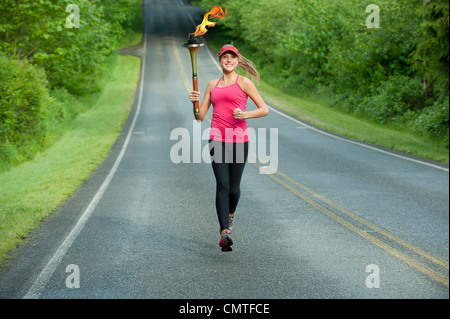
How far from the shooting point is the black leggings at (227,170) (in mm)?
3912

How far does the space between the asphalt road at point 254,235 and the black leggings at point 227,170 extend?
2.86ft

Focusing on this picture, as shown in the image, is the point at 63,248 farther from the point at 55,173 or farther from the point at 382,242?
the point at 55,173

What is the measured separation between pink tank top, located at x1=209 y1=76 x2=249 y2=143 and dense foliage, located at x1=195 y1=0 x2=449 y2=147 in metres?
16.2

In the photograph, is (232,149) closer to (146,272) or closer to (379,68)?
(146,272)

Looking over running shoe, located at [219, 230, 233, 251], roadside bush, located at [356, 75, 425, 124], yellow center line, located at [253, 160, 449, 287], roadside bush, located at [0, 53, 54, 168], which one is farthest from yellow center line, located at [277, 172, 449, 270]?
roadside bush, located at [356, 75, 425, 124]

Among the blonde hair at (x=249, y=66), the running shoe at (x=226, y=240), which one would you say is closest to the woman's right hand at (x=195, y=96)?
the blonde hair at (x=249, y=66)

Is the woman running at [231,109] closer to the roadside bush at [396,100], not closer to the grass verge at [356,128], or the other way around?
the grass verge at [356,128]

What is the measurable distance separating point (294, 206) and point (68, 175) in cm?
658

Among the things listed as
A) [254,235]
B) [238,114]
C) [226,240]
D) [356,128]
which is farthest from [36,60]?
[238,114]

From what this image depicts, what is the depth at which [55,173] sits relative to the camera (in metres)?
13.9

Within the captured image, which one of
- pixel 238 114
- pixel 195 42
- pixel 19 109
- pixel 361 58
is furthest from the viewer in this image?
pixel 361 58

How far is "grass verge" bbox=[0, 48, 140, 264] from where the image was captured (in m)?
8.67

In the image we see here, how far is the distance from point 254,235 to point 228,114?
11.7ft

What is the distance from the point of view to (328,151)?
55.7 feet
